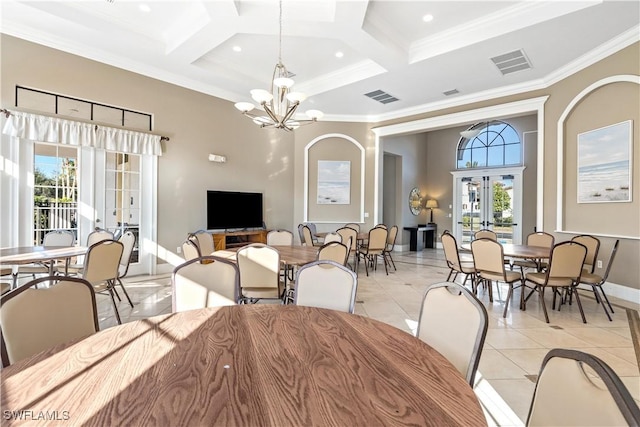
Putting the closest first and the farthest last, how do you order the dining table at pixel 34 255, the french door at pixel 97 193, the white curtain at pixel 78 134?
the dining table at pixel 34 255 → the white curtain at pixel 78 134 → the french door at pixel 97 193

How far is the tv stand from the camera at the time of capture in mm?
5816

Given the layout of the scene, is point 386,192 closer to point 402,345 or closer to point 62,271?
point 62,271

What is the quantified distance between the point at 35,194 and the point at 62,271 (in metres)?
1.35

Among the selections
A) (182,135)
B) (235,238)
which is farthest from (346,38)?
(235,238)

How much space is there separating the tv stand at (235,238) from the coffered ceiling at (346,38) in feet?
9.28

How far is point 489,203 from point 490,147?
1.71m

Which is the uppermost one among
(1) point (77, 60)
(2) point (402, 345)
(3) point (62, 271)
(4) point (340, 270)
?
(1) point (77, 60)

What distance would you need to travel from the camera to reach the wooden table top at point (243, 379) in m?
0.77

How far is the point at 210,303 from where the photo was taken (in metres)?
1.88

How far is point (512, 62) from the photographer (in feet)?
15.6

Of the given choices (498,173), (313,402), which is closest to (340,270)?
(313,402)

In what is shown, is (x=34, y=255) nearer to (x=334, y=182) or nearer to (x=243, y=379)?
(x=243, y=379)

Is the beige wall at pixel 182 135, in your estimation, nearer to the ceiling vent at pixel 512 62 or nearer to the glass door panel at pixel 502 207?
the ceiling vent at pixel 512 62

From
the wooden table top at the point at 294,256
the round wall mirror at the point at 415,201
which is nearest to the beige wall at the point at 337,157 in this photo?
the round wall mirror at the point at 415,201
